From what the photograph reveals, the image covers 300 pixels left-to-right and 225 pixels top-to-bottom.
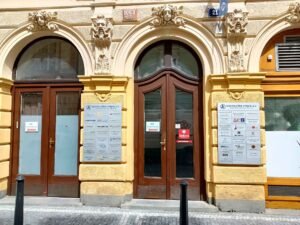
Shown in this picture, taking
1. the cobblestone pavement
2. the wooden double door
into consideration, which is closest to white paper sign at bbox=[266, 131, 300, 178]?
the cobblestone pavement

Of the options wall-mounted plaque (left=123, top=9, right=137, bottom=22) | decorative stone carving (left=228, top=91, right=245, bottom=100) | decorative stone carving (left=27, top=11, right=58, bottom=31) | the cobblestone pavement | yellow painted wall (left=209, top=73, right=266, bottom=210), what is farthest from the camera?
decorative stone carving (left=27, top=11, right=58, bottom=31)

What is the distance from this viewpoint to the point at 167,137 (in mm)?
6512

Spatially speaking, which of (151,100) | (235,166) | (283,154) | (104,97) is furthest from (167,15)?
(283,154)

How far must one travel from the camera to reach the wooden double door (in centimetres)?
677

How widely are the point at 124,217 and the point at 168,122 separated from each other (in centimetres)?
211

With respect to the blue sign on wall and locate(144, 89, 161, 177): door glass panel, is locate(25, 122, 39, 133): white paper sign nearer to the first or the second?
locate(144, 89, 161, 177): door glass panel

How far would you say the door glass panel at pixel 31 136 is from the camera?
6.89 metres

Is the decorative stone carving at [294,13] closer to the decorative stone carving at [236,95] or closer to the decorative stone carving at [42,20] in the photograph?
the decorative stone carving at [236,95]

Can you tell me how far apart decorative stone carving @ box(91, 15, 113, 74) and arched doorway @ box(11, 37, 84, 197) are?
655 millimetres

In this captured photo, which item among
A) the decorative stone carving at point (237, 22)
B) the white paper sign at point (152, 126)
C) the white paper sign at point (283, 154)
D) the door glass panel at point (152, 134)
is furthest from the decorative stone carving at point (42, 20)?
the white paper sign at point (283, 154)

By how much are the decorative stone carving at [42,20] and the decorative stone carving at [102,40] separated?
3.06ft

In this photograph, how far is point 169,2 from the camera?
6375 mm

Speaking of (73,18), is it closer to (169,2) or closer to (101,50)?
(101,50)

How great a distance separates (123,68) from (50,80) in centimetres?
174
